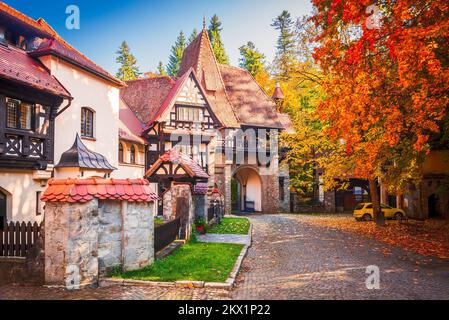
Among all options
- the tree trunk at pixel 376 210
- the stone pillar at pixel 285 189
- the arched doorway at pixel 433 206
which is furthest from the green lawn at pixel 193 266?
the stone pillar at pixel 285 189

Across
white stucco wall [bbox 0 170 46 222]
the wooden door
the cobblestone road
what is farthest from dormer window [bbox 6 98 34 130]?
the cobblestone road

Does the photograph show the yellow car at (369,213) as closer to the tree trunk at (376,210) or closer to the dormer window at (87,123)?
the tree trunk at (376,210)

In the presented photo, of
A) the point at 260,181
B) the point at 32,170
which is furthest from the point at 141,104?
the point at 32,170

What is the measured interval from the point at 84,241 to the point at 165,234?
366cm

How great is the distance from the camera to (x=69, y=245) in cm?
697

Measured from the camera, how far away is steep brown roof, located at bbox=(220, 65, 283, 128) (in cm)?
3111

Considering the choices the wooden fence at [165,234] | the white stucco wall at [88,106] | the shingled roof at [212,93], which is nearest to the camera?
the wooden fence at [165,234]

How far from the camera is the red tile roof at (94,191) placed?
709 centimetres

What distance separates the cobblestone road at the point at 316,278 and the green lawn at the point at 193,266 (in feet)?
1.53

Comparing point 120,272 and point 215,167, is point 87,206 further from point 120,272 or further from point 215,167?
point 215,167

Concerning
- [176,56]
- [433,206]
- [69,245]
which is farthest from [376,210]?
[176,56]

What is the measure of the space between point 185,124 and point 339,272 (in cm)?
1813

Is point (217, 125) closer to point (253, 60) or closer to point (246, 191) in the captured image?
point (246, 191)

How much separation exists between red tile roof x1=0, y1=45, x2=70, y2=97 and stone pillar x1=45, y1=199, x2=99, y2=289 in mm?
6583
